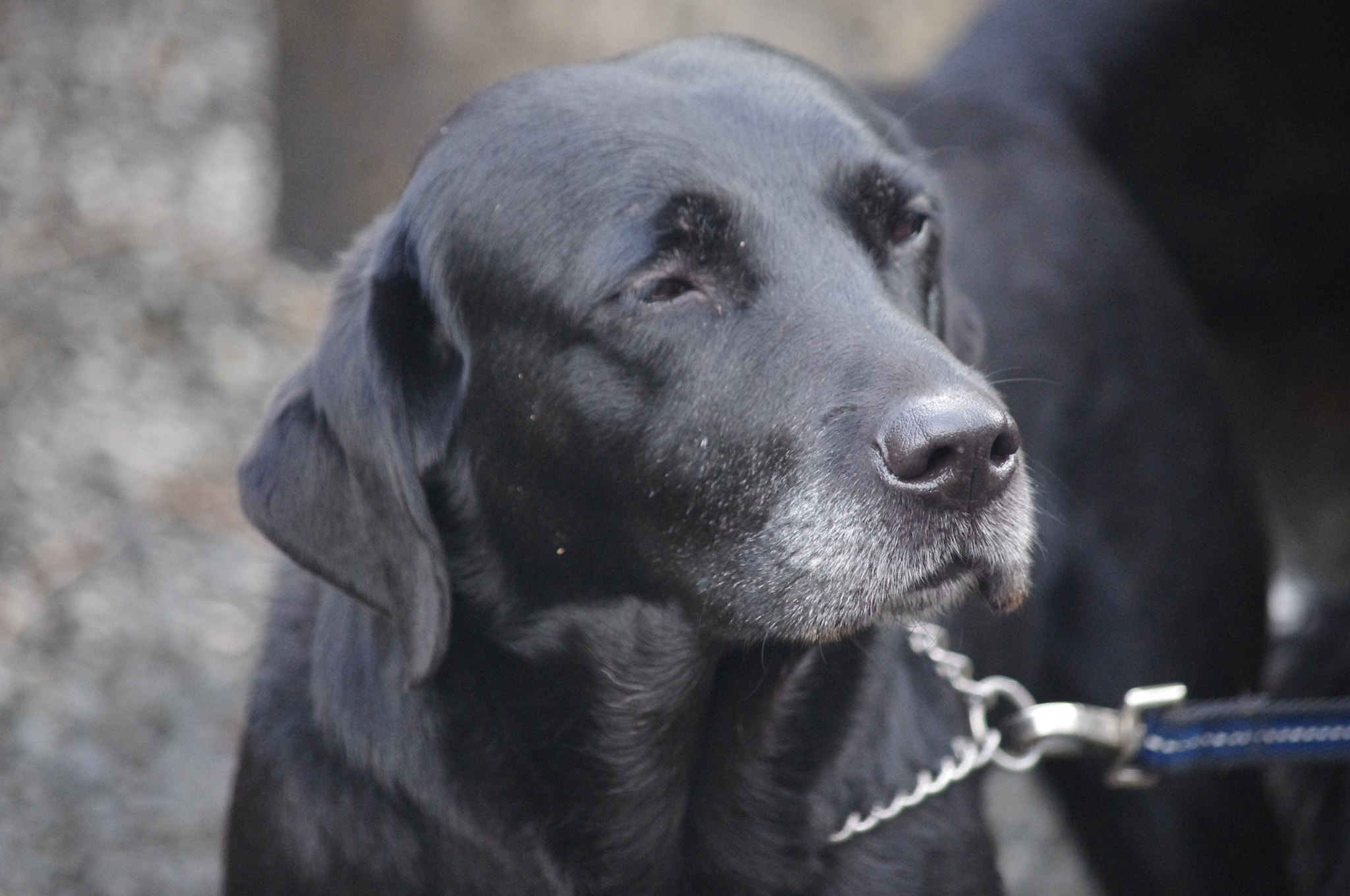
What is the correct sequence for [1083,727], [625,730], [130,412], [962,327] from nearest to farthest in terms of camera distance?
[625,730] < [1083,727] < [962,327] < [130,412]

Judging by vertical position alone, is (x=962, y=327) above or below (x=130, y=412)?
above

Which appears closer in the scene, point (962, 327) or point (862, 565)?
point (862, 565)

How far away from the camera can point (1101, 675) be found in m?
3.50

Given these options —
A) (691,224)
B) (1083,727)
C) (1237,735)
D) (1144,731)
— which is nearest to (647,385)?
(691,224)

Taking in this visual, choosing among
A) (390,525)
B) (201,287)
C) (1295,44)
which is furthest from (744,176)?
(201,287)

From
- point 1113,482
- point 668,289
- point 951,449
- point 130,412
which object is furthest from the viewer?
point 130,412

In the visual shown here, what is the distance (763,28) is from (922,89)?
2.25 meters

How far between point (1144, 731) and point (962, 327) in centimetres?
85

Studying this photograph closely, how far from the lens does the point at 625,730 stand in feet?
8.27

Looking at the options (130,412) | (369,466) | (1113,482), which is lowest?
(130,412)

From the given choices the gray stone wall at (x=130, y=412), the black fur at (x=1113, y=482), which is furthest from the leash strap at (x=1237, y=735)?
the gray stone wall at (x=130, y=412)

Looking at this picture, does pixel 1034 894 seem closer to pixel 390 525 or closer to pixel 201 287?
pixel 390 525

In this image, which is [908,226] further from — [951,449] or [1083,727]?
[1083,727]

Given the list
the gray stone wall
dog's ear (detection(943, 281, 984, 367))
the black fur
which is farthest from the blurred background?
dog's ear (detection(943, 281, 984, 367))
